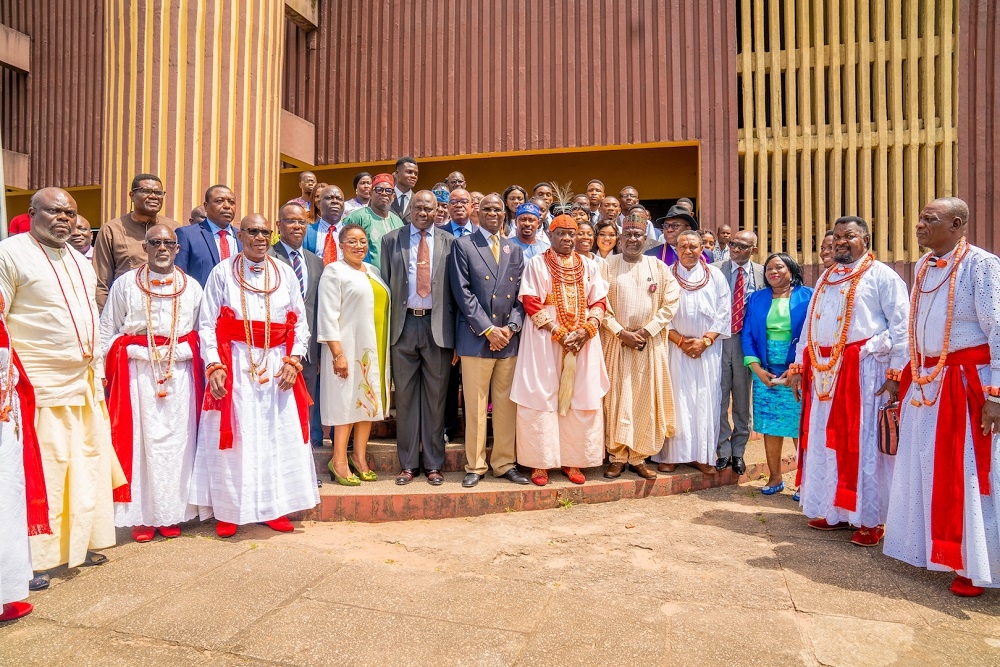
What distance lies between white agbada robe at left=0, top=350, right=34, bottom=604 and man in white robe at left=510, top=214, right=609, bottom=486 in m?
2.99

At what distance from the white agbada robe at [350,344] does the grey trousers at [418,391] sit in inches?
6.3

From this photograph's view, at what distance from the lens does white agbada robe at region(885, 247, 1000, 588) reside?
3.52m

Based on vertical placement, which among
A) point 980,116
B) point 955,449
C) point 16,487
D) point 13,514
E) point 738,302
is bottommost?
point 13,514

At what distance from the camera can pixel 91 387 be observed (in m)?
3.77

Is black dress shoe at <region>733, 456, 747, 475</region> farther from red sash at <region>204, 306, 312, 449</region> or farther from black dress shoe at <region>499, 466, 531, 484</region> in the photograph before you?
red sash at <region>204, 306, 312, 449</region>

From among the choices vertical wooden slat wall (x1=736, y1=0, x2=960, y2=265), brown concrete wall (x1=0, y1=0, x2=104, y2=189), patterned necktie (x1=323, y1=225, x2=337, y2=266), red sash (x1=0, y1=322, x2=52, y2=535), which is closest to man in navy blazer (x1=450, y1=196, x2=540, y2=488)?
patterned necktie (x1=323, y1=225, x2=337, y2=266)

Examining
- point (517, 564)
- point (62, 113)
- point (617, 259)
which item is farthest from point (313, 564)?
point (62, 113)

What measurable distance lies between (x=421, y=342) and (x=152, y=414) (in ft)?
5.89

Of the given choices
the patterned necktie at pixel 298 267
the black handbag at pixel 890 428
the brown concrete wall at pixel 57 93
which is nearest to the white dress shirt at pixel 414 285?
the patterned necktie at pixel 298 267

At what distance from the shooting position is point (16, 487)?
10.5 ft

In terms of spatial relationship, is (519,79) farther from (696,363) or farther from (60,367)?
(60,367)

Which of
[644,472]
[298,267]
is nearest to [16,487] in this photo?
[298,267]

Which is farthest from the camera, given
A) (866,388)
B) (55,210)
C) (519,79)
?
(519,79)

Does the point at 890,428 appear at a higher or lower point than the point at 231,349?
lower
